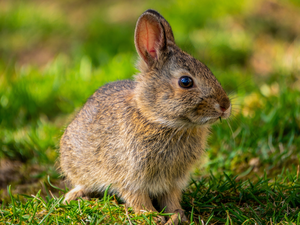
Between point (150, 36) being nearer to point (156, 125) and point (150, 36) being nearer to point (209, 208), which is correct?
point (156, 125)

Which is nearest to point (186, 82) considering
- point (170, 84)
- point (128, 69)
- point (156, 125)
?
point (170, 84)

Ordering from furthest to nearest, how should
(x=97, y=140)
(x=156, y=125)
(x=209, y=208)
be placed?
(x=97, y=140), (x=209, y=208), (x=156, y=125)

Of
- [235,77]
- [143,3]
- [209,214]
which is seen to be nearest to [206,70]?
[209,214]

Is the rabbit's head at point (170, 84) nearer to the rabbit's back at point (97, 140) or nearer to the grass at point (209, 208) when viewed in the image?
the rabbit's back at point (97, 140)

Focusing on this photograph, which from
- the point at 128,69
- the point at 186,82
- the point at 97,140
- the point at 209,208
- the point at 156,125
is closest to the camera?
the point at 186,82

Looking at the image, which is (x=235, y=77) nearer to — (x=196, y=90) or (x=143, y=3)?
(x=196, y=90)

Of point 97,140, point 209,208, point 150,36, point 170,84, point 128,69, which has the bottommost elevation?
point 209,208

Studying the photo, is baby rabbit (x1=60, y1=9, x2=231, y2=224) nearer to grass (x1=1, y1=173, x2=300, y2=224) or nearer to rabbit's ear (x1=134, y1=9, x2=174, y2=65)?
rabbit's ear (x1=134, y1=9, x2=174, y2=65)

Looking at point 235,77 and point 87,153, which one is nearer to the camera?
point 87,153
